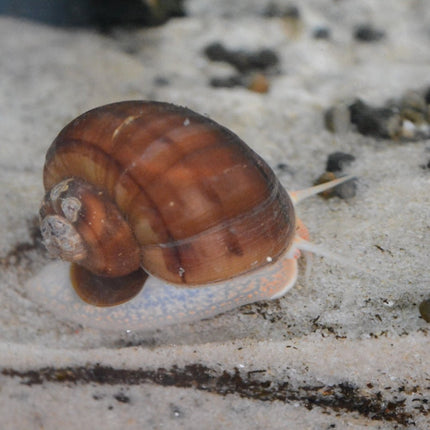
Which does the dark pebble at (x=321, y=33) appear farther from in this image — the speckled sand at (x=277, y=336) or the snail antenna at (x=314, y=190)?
the snail antenna at (x=314, y=190)

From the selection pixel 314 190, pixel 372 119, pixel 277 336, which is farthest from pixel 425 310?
pixel 372 119

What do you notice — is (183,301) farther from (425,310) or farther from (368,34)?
(368,34)

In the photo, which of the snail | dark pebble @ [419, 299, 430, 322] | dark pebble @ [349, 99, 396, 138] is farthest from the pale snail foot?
dark pebble @ [349, 99, 396, 138]

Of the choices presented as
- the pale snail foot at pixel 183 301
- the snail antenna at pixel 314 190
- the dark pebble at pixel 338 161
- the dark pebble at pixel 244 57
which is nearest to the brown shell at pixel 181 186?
the pale snail foot at pixel 183 301

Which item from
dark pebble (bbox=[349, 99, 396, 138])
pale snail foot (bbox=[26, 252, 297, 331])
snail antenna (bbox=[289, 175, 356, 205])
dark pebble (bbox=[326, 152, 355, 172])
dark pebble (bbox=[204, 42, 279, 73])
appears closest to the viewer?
pale snail foot (bbox=[26, 252, 297, 331])

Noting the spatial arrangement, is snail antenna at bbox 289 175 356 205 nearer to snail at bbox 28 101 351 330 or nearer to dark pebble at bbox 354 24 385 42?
snail at bbox 28 101 351 330

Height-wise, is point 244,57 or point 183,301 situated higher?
point 244,57

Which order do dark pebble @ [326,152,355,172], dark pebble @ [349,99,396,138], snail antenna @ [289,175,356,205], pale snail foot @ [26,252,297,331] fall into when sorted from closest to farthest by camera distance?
pale snail foot @ [26,252,297,331] → snail antenna @ [289,175,356,205] → dark pebble @ [326,152,355,172] → dark pebble @ [349,99,396,138]

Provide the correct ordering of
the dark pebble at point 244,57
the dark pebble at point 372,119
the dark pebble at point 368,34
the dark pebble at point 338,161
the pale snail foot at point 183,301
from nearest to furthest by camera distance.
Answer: the pale snail foot at point 183,301 → the dark pebble at point 338,161 → the dark pebble at point 372,119 → the dark pebble at point 244,57 → the dark pebble at point 368,34
